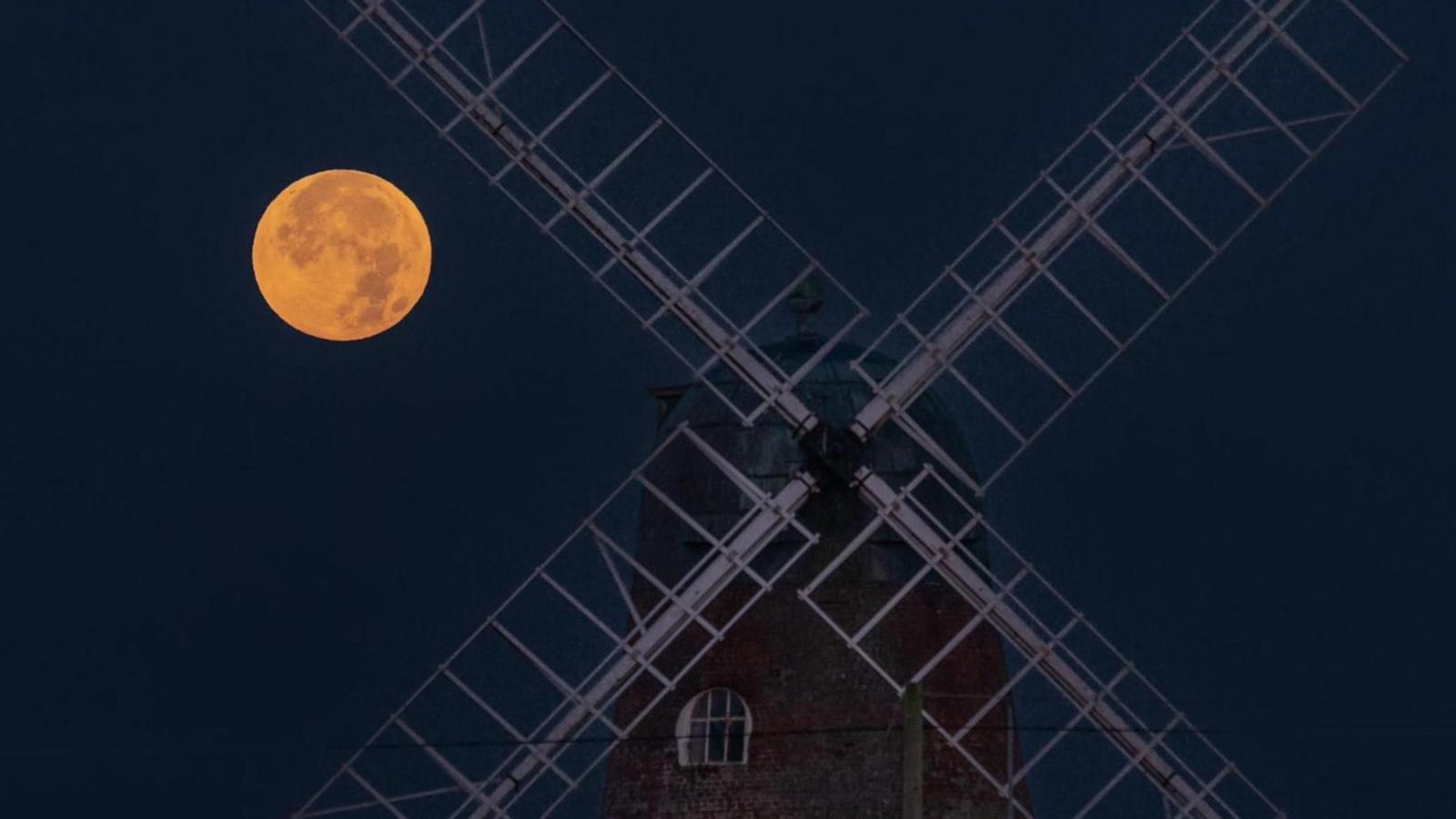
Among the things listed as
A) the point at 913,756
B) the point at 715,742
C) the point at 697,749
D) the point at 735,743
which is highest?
the point at 913,756

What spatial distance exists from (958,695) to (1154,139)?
4.98 metres

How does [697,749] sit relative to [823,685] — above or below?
below

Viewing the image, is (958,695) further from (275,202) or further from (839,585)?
(275,202)

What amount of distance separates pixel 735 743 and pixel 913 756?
219 inches

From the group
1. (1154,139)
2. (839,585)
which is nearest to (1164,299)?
(1154,139)

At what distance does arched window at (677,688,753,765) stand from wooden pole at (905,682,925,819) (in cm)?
538

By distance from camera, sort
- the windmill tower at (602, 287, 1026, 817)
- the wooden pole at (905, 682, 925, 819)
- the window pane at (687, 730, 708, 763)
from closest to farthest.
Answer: the wooden pole at (905, 682, 925, 819) → the windmill tower at (602, 287, 1026, 817) → the window pane at (687, 730, 708, 763)

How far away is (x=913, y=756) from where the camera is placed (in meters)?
24.1

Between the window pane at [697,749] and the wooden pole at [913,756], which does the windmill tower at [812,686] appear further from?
the wooden pole at [913,756]

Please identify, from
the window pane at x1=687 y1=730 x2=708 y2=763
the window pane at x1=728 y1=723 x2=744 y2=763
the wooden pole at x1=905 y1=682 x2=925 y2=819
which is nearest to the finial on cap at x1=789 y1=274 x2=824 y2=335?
the window pane at x1=728 y1=723 x2=744 y2=763

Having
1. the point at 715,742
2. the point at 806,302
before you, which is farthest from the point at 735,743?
the point at 806,302

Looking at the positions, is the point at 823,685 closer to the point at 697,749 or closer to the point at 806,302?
the point at 697,749

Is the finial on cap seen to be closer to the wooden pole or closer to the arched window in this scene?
the arched window

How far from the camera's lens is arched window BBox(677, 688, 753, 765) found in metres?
29.5
